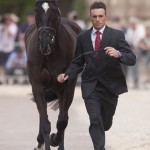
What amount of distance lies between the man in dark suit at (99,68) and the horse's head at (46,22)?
0.39 metres

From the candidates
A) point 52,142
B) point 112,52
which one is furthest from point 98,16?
point 52,142

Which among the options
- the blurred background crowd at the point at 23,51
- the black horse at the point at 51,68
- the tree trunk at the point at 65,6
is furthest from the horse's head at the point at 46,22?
the tree trunk at the point at 65,6

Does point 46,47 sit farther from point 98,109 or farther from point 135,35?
point 135,35

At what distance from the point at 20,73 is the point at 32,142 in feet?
36.8

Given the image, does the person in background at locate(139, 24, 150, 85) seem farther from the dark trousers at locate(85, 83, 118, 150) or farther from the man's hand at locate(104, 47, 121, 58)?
the man's hand at locate(104, 47, 121, 58)

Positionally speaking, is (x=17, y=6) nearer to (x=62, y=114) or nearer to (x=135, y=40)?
(x=135, y=40)

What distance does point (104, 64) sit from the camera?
10.7 meters

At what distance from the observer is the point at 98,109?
10.8 meters

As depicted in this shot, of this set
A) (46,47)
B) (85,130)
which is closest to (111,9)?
(85,130)

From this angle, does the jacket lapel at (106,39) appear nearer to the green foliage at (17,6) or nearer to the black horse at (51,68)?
the black horse at (51,68)

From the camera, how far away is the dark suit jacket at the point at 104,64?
35.1 ft

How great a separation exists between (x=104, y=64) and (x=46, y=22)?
0.97 metres

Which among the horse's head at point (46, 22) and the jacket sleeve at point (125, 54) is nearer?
the jacket sleeve at point (125, 54)

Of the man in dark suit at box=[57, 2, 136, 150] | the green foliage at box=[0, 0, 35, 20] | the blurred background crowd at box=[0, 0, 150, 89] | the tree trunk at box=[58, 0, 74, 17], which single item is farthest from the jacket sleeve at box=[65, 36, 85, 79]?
the green foliage at box=[0, 0, 35, 20]
